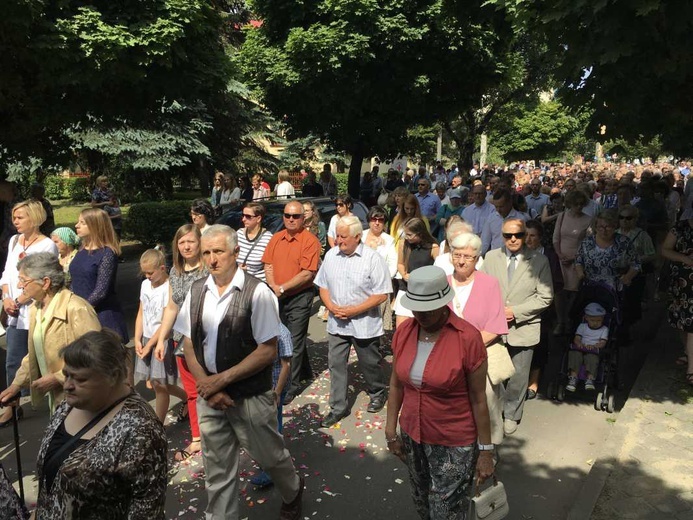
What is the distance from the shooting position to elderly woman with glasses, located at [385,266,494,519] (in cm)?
328

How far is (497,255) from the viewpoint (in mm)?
5637

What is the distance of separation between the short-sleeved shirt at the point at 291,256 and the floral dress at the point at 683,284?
3857 millimetres

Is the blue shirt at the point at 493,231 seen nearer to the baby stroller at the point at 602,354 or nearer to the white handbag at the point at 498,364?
the baby stroller at the point at 602,354

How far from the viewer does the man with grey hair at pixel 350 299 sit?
5.79 metres

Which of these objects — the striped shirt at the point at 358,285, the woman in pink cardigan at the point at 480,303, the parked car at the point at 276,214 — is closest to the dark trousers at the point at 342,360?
the striped shirt at the point at 358,285

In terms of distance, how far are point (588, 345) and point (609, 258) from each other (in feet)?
3.79

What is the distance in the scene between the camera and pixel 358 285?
228 inches

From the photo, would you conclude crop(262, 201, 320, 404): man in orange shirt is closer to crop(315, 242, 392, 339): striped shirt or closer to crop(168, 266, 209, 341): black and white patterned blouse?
crop(315, 242, 392, 339): striped shirt

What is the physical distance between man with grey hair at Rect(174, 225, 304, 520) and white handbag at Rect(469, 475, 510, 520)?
1.38 m

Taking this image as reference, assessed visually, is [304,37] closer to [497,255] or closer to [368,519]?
[497,255]

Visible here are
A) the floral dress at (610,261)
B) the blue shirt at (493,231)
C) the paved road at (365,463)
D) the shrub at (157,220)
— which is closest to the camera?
the paved road at (365,463)

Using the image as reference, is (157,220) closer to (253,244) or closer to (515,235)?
(253,244)

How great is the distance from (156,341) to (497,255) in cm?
318

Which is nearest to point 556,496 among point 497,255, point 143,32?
point 497,255
